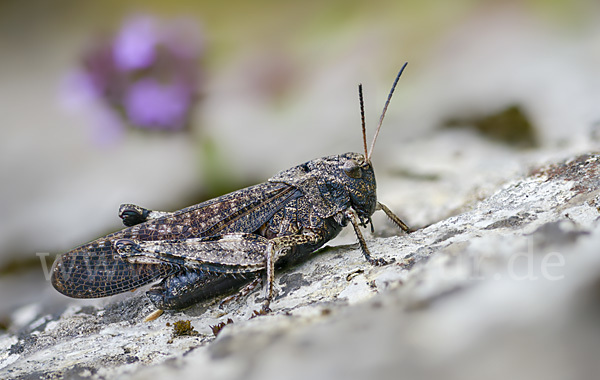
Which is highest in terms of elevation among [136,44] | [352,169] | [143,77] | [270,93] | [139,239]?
[136,44]

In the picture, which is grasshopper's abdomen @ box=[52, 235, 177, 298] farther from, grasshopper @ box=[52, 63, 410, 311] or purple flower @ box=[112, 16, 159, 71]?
purple flower @ box=[112, 16, 159, 71]

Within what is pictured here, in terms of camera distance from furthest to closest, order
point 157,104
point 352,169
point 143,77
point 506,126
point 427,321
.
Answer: point 157,104 → point 143,77 → point 506,126 → point 352,169 → point 427,321

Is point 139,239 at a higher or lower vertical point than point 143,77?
lower

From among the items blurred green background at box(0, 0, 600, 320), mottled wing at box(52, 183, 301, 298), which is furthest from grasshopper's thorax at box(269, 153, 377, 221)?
blurred green background at box(0, 0, 600, 320)

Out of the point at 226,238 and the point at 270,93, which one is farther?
the point at 270,93

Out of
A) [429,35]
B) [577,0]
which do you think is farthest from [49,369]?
[577,0]

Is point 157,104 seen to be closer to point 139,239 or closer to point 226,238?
point 139,239

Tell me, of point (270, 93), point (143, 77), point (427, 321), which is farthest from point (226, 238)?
point (270, 93)
